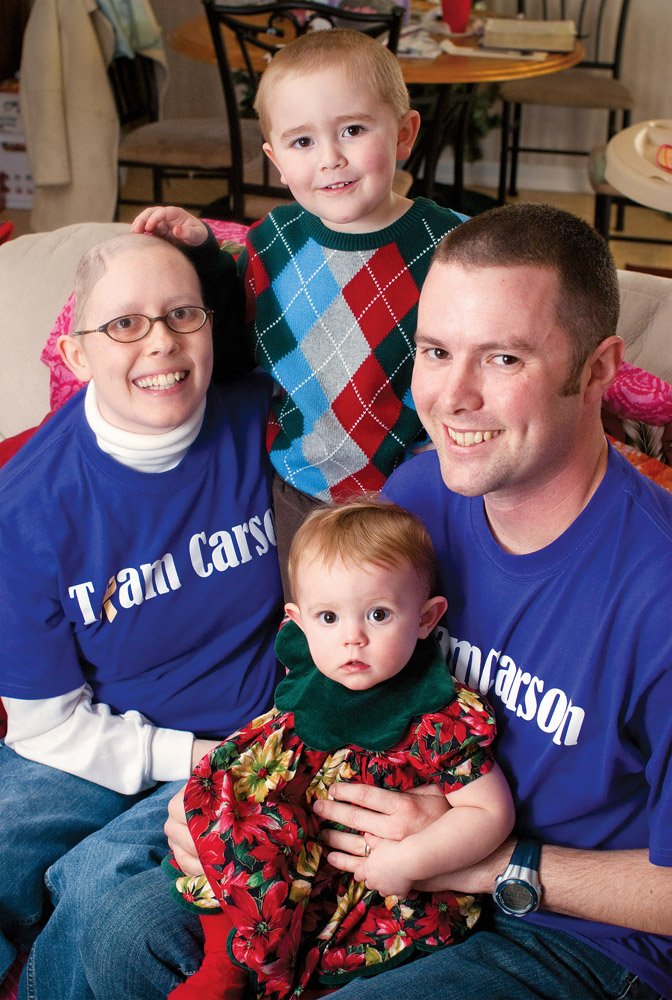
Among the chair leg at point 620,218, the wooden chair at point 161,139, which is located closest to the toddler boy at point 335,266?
the wooden chair at point 161,139

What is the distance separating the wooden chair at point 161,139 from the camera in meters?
4.64

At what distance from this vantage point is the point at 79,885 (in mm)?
1596

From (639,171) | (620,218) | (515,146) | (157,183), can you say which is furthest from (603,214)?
(157,183)

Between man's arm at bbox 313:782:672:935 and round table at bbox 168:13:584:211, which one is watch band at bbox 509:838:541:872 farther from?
round table at bbox 168:13:584:211

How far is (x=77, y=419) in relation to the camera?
1729mm

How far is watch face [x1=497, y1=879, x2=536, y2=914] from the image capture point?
1.38m

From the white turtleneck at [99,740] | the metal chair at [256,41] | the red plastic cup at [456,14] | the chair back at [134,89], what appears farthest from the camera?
the chair back at [134,89]

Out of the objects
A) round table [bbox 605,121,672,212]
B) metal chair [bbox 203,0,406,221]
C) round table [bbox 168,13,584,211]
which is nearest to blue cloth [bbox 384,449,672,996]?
round table [bbox 605,121,672,212]

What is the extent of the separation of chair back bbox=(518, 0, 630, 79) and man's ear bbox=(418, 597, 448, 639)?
16.3 feet

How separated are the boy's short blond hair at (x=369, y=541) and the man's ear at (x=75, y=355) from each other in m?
0.45

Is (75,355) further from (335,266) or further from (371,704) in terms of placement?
(371,704)

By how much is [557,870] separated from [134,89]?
4.56 meters

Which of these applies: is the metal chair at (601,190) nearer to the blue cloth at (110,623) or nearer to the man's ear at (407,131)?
the man's ear at (407,131)

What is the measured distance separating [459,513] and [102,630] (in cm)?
62
